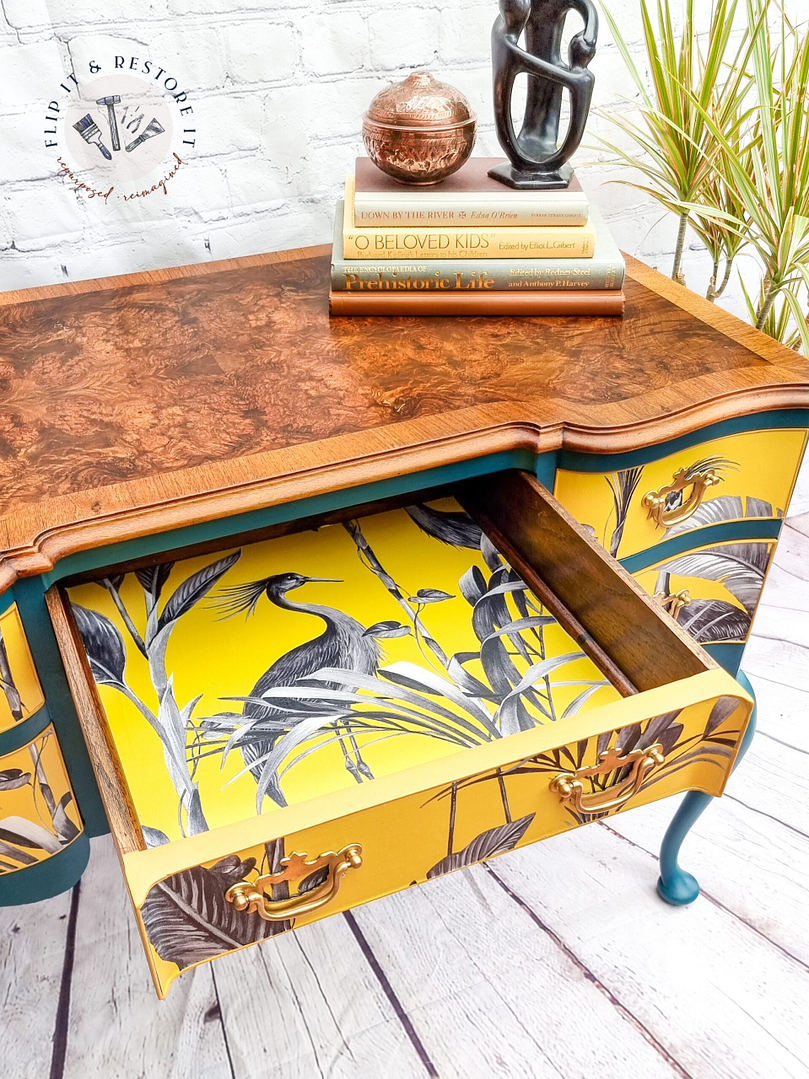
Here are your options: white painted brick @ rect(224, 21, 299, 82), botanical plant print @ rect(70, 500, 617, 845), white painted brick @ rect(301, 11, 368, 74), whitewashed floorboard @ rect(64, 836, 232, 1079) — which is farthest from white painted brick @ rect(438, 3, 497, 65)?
whitewashed floorboard @ rect(64, 836, 232, 1079)

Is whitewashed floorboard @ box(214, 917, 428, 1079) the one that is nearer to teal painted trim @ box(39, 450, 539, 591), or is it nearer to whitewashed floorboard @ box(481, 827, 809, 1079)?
whitewashed floorboard @ box(481, 827, 809, 1079)

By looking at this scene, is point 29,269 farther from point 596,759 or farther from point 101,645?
point 596,759

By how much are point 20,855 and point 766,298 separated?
1260 millimetres

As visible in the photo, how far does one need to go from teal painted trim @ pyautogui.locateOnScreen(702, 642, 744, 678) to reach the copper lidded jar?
0.75 metres

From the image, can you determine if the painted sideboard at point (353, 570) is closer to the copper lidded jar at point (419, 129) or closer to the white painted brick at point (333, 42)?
the copper lidded jar at point (419, 129)

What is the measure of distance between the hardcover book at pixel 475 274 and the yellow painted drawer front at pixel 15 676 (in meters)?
0.57

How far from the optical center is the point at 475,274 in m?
1.06

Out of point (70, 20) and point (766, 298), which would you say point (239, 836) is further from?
point (766, 298)

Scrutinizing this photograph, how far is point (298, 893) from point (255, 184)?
1028 millimetres

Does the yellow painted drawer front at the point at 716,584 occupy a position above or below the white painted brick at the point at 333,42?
below

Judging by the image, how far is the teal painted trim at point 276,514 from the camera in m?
0.78

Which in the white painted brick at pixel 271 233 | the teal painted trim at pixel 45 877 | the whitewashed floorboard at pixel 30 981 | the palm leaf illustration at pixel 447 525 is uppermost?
the white painted brick at pixel 271 233

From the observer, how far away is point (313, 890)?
670 millimetres

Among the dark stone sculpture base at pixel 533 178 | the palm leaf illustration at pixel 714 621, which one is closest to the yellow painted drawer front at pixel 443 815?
the palm leaf illustration at pixel 714 621
